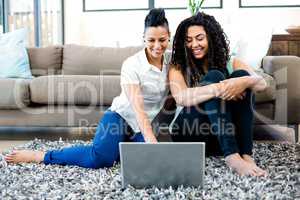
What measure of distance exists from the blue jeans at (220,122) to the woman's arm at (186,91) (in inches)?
1.2

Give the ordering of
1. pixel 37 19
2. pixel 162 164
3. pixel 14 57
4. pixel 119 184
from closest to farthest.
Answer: pixel 162 164, pixel 119 184, pixel 14 57, pixel 37 19

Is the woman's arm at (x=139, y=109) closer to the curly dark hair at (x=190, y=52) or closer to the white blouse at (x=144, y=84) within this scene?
the white blouse at (x=144, y=84)

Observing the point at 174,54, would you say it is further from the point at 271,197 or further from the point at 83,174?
the point at 271,197

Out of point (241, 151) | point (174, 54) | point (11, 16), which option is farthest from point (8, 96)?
point (11, 16)

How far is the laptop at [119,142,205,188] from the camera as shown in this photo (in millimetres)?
1536

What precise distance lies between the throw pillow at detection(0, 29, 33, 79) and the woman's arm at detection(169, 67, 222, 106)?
1.66 m

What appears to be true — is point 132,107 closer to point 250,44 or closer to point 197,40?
point 197,40

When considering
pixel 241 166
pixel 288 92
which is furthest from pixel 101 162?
pixel 288 92

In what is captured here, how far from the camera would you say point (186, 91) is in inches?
76.9

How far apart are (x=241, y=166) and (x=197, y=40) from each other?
0.61 meters

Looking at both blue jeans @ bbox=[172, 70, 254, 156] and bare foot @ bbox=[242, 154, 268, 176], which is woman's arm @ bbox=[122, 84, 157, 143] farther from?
bare foot @ bbox=[242, 154, 268, 176]

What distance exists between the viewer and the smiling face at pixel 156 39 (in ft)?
5.97

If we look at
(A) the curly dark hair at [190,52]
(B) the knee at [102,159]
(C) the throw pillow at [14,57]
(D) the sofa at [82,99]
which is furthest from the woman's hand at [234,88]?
(C) the throw pillow at [14,57]

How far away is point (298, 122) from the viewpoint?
2.79m
